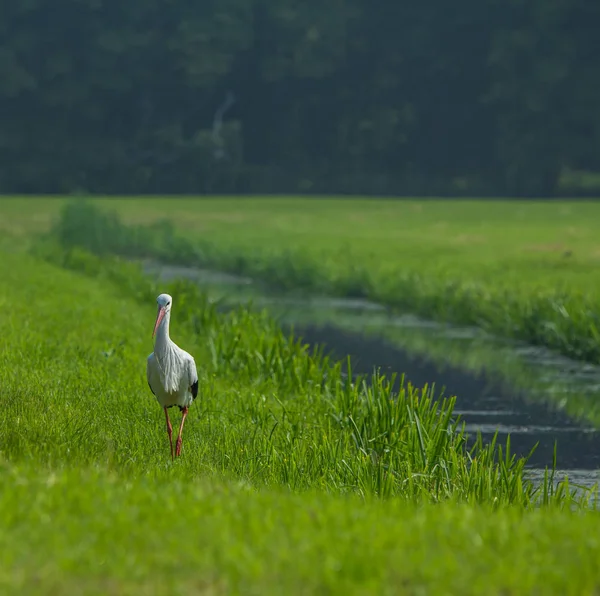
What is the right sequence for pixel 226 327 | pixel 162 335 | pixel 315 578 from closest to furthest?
pixel 315 578
pixel 162 335
pixel 226 327

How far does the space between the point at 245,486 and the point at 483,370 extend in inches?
555

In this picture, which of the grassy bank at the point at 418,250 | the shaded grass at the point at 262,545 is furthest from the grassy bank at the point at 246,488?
the grassy bank at the point at 418,250

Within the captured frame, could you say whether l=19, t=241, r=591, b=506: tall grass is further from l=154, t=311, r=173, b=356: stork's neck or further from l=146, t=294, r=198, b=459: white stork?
l=154, t=311, r=173, b=356: stork's neck

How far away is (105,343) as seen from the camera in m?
17.9

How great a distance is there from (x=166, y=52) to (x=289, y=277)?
4996 cm

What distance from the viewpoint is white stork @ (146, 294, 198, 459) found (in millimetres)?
12195

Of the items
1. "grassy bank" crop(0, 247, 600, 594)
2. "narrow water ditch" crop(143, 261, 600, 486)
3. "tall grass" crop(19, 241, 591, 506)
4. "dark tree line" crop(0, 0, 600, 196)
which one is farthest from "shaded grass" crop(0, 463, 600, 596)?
A: "dark tree line" crop(0, 0, 600, 196)

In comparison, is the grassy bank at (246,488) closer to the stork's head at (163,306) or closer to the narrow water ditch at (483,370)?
the stork's head at (163,306)

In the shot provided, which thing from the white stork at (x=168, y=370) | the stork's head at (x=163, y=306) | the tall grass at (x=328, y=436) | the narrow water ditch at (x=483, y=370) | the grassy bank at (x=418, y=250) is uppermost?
the stork's head at (x=163, y=306)

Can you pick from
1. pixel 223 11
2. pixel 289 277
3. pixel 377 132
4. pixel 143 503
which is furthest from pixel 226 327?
pixel 223 11

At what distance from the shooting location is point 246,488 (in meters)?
9.07

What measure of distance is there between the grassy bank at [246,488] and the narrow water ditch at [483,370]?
6.60 ft

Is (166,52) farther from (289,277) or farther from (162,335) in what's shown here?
(162,335)

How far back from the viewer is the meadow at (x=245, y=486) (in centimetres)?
702
